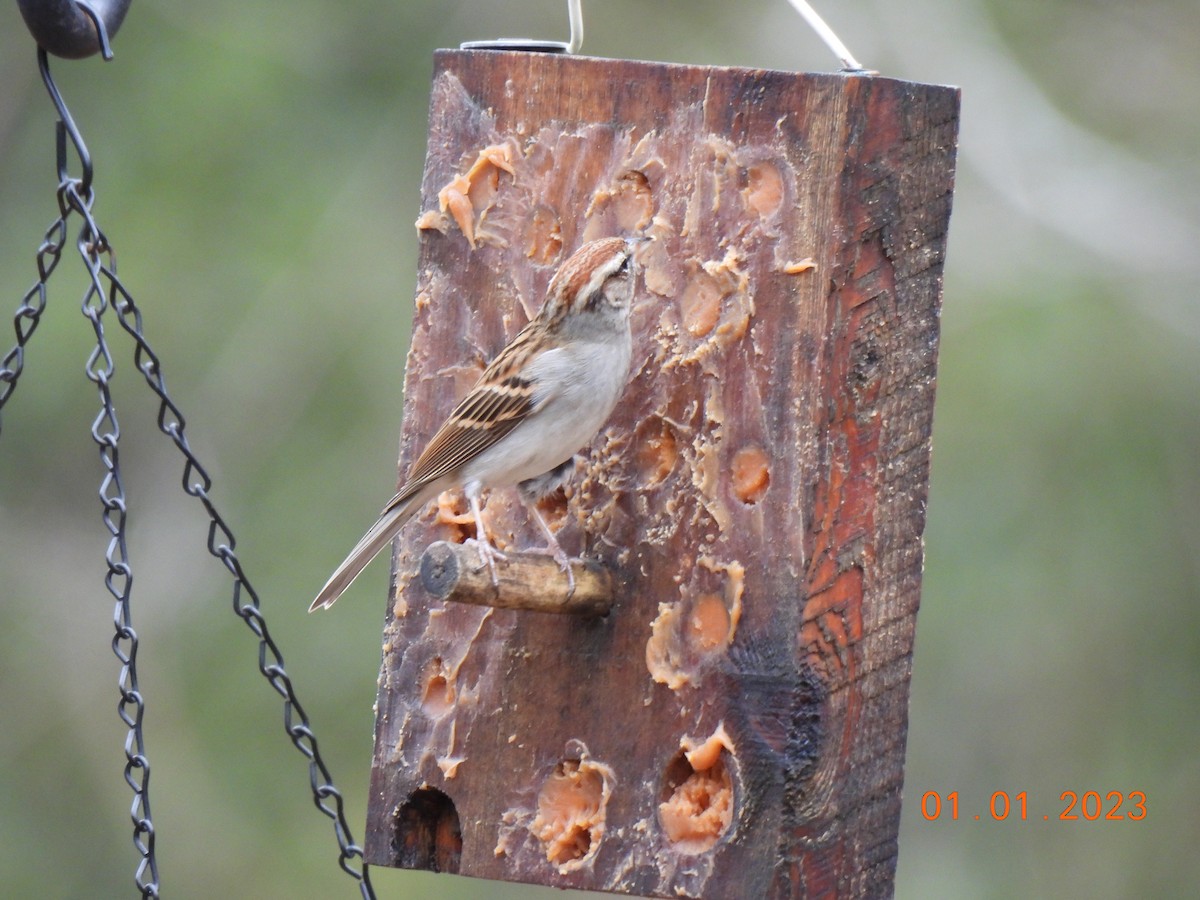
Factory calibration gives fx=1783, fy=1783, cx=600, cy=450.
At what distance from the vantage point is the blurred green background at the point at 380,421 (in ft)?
26.8

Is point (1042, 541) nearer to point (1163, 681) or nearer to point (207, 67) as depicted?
point (1163, 681)

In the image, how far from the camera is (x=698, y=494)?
3770 mm

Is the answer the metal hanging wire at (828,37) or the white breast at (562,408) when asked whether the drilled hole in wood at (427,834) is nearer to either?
the white breast at (562,408)

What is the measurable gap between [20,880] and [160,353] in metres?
2.76

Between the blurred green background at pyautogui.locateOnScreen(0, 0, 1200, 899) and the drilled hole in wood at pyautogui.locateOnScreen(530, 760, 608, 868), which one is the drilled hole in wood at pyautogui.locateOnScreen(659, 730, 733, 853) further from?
the blurred green background at pyautogui.locateOnScreen(0, 0, 1200, 899)

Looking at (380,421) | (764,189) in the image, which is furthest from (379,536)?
(380,421)

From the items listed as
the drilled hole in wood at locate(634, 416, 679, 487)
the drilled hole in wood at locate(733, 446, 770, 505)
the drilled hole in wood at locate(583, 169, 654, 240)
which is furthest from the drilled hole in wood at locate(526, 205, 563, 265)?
the drilled hole in wood at locate(733, 446, 770, 505)

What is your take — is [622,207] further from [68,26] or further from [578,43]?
[68,26]

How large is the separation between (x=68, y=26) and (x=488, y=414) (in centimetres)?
121

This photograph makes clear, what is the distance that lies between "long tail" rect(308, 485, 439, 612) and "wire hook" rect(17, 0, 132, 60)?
1.21 meters

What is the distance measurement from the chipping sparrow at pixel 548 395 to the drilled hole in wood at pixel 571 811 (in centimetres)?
49

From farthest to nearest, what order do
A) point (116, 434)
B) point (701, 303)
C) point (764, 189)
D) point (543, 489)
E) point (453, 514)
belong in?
point (453, 514) < point (543, 489) < point (701, 303) < point (764, 189) < point (116, 434)

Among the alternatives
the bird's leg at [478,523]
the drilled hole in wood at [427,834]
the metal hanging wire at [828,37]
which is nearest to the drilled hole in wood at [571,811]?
the drilled hole in wood at [427,834]

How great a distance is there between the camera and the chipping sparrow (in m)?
3.82
